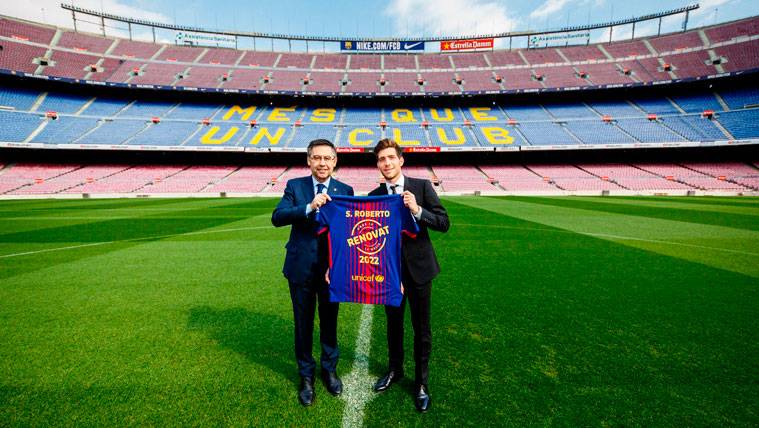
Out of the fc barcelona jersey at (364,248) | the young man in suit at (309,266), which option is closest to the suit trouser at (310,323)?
the young man in suit at (309,266)

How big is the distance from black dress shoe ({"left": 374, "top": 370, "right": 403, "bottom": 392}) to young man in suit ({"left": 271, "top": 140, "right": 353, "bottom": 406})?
34cm

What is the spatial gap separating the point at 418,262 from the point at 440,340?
148 cm

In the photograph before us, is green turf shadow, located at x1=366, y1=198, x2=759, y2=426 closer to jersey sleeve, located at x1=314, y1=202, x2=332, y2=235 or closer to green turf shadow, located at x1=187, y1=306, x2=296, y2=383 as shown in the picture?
green turf shadow, located at x1=187, y1=306, x2=296, y2=383

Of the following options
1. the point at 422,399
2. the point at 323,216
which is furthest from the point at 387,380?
the point at 323,216

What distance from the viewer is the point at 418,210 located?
7.85 feet

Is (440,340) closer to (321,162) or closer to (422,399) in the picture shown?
(422,399)

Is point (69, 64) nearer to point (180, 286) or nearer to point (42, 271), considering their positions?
point (42, 271)

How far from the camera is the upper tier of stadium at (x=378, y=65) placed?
3403cm

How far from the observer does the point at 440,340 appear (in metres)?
3.56

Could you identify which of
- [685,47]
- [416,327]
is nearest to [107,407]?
[416,327]

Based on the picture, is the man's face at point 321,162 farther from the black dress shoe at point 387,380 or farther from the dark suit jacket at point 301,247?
the black dress shoe at point 387,380

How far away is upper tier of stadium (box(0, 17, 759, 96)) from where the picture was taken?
34031 mm

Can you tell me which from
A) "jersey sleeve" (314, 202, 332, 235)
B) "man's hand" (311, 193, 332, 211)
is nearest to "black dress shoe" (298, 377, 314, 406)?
"jersey sleeve" (314, 202, 332, 235)

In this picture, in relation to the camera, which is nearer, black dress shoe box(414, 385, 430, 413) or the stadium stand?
black dress shoe box(414, 385, 430, 413)
